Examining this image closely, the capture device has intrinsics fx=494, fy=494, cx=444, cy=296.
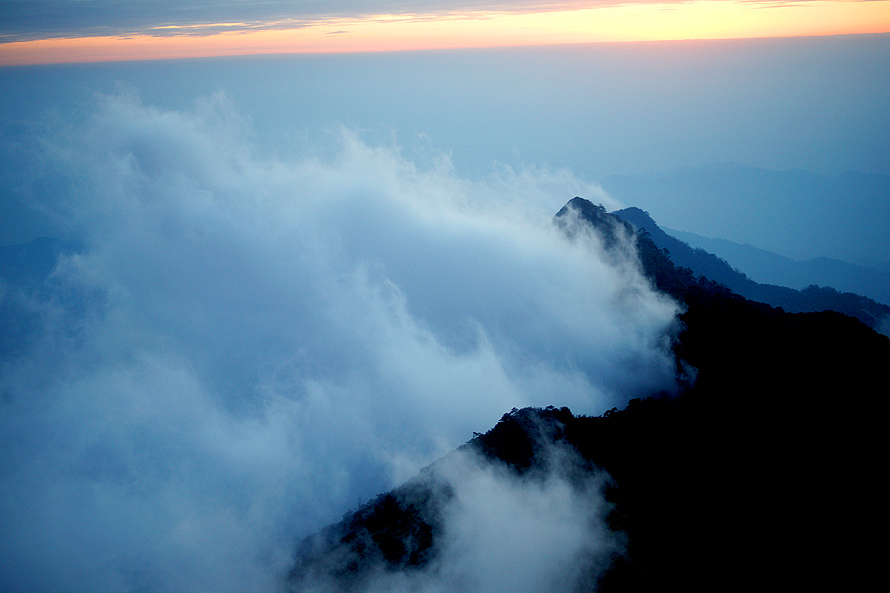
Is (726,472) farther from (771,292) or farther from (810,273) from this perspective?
(810,273)

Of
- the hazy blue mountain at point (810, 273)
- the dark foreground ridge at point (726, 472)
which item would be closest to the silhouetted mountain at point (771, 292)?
the dark foreground ridge at point (726, 472)

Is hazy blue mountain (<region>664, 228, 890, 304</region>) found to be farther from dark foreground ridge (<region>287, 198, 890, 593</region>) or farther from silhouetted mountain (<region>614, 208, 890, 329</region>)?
dark foreground ridge (<region>287, 198, 890, 593</region>)

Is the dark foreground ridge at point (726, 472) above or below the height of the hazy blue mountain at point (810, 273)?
below

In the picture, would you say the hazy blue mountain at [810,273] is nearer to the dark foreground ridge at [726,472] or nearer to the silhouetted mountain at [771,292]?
the silhouetted mountain at [771,292]

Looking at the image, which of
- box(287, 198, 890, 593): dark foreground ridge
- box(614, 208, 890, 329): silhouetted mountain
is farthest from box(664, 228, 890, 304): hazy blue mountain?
box(287, 198, 890, 593): dark foreground ridge

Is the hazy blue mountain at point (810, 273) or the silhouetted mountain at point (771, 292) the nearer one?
the silhouetted mountain at point (771, 292)

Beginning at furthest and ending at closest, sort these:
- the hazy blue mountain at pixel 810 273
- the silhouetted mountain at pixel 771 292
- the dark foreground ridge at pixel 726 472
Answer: the hazy blue mountain at pixel 810 273
the silhouetted mountain at pixel 771 292
the dark foreground ridge at pixel 726 472

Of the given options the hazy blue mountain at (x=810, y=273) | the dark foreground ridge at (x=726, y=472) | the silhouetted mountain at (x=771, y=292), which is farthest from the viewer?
the hazy blue mountain at (x=810, y=273)
